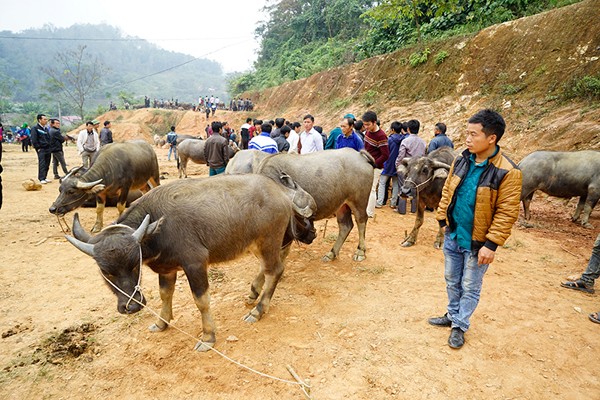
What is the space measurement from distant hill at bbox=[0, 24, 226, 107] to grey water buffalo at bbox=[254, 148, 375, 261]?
263ft

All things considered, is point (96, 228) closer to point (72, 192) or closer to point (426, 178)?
point (72, 192)

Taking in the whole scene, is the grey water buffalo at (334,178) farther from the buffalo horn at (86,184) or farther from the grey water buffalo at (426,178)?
the buffalo horn at (86,184)

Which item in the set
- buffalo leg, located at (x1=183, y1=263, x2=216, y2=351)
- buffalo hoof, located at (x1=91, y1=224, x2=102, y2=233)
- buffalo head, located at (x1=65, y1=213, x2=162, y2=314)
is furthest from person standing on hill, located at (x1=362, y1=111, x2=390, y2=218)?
buffalo hoof, located at (x1=91, y1=224, x2=102, y2=233)

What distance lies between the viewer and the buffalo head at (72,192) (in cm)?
605

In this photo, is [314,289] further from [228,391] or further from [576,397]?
[576,397]

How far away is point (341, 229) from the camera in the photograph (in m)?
5.80

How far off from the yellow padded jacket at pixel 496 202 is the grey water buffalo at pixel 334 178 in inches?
93.1

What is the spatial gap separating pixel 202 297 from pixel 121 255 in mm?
934

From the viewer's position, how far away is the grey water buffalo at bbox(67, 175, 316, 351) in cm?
285

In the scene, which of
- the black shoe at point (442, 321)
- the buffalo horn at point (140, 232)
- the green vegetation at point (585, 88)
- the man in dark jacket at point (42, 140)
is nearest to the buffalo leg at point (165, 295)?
the buffalo horn at point (140, 232)

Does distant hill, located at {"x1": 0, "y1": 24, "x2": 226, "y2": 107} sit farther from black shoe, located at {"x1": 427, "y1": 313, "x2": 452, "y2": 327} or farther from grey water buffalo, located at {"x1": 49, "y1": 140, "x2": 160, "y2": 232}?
black shoe, located at {"x1": 427, "y1": 313, "x2": 452, "y2": 327}

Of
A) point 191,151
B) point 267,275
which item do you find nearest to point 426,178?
point 267,275

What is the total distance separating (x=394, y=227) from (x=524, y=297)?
3.36 meters

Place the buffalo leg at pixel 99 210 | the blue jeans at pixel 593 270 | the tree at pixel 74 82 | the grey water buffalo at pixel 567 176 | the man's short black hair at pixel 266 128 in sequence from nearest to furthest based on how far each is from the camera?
the blue jeans at pixel 593 270 < the buffalo leg at pixel 99 210 < the grey water buffalo at pixel 567 176 < the man's short black hair at pixel 266 128 < the tree at pixel 74 82
